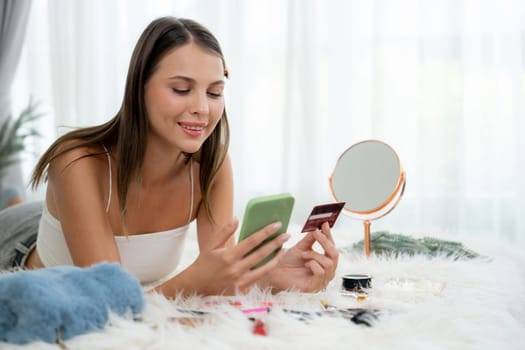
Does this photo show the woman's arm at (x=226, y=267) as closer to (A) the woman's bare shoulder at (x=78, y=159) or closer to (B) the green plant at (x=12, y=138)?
(A) the woman's bare shoulder at (x=78, y=159)

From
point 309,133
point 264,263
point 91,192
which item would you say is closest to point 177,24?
point 91,192

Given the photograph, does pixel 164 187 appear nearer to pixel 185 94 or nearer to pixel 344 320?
pixel 185 94

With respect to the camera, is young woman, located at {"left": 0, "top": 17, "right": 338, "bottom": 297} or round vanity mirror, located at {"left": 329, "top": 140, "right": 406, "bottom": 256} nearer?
young woman, located at {"left": 0, "top": 17, "right": 338, "bottom": 297}

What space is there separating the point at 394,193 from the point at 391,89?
2.14m

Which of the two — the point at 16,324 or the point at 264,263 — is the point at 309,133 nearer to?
the point at 264,263

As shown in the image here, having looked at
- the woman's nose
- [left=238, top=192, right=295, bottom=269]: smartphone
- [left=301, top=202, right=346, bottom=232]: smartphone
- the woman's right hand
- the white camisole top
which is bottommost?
the white camisole top

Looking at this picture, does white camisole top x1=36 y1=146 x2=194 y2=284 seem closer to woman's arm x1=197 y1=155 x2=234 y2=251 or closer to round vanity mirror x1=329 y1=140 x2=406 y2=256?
woman's arm x1=197 y1=155 x2=234 y2=251

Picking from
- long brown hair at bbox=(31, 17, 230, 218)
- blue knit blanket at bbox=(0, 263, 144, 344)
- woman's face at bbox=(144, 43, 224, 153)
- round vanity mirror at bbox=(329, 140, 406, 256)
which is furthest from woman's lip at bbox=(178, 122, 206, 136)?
blue knit blanket at bbox=(0, 263, 144, 344)

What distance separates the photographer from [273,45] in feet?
14.3

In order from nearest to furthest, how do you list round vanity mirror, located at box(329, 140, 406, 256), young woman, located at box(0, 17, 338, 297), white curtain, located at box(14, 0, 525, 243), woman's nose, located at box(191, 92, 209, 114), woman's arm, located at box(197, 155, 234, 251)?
1. young woman, located at box(0, 17, 338, 297)
2. woman's nose, located at box(191, 92, 209, 114)
3. round vanity mirror, located at box(329, 140, 406, 256)
4. woman's arm, located at box(197, 155, 234, 251)
5. white curtain, located at box(14, 0, 525, 243)

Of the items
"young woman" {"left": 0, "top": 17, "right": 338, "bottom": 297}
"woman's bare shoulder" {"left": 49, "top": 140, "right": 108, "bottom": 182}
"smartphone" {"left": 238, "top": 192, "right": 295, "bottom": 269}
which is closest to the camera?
"smartphone" {"left": 238, "top": 192, "right": 295, "bottom": 269}

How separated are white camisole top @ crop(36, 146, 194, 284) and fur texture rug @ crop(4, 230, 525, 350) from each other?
22.9 inches

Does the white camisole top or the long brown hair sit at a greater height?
the long brown hair

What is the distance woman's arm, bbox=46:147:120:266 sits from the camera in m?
1.79
